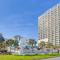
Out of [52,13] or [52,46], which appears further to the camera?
[52,46]

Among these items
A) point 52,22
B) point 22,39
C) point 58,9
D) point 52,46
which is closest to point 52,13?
point 52,22

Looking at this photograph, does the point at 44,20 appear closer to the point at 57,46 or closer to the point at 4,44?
the point at 4,44

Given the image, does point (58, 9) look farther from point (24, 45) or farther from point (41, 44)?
point (41, 44)

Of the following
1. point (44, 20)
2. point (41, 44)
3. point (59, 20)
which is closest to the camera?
point (44, 20)

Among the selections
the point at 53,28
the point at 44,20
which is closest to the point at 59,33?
the point at 53,28

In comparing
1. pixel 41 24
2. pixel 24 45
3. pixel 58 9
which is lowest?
pixel 24 45

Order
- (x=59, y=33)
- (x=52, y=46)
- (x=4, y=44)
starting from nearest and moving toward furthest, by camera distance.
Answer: (x=59, y=33) → (x=4, y=44) → (x=52, y=46)

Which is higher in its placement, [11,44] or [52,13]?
[52,13]

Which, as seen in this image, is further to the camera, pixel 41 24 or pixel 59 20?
pixel 59 20

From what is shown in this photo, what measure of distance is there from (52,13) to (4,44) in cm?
1366

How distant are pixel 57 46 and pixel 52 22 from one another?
18110 millimetres

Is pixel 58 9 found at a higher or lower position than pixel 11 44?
higher

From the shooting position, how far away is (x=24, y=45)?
2622cm

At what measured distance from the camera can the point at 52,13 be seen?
23438 mm
